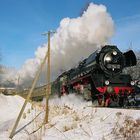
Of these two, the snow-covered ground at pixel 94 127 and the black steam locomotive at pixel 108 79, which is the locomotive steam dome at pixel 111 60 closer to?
the black steam locomotive at pixel 108 79

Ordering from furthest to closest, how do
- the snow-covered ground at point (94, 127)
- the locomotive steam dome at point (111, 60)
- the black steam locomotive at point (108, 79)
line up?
the locomotive steam dome at point (111, 60), the black steam locomotive at point (108, 79), the snow-covered ground at point (94, 127)

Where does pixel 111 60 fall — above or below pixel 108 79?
above

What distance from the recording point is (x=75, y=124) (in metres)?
13.3

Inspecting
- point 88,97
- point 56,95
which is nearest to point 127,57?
point 88,97

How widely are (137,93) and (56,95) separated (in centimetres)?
1128

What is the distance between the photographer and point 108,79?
74.2 feet

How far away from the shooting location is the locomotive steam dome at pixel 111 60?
896 inches

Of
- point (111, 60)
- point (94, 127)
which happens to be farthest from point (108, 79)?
point (94, 127)

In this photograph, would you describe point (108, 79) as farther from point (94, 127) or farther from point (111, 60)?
point (94, 127)

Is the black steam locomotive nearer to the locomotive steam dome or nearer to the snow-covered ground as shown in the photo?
the locomotive steam dome

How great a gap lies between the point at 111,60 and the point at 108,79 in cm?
148

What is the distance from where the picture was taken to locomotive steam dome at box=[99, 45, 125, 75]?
22.8 meters

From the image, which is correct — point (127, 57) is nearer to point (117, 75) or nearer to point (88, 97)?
point (117, 75)

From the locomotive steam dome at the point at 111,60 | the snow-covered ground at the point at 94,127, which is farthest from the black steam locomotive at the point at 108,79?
the snow-covered ground at the point at 94,127
